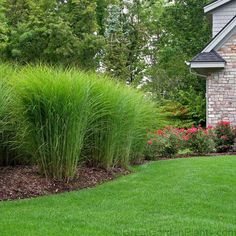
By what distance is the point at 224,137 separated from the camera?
13305 millimetres

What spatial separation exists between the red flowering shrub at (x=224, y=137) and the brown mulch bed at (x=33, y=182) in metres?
6.24

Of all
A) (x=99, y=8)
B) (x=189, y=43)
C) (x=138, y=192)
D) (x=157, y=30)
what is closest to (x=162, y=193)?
(x=138, y=192)

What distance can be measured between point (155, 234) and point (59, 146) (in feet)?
8.53

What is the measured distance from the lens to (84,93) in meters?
6.69

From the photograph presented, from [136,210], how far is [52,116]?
1.90 m

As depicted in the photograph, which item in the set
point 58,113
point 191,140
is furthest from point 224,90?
point 58,113

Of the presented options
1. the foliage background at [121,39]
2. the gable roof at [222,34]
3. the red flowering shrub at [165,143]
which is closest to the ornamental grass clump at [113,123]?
the red flowering shrub at [165,143]

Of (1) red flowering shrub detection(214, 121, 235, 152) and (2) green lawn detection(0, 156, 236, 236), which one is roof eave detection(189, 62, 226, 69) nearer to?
(1) red flowering shrub detection(214, 121, 235, 152)

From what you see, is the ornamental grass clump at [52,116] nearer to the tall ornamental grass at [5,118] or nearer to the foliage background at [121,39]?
the tall ornamental grass at [5,118]

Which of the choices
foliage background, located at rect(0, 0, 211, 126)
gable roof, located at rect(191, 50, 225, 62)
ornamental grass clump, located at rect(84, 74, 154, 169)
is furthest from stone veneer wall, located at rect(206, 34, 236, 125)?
ornamental grass clump, located at rect(84, 74, 154, 169)

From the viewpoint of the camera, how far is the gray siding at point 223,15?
1672 centimetres

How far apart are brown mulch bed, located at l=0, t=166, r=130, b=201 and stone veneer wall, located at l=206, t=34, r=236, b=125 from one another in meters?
8.00

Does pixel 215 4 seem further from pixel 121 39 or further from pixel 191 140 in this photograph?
pixel 121 39

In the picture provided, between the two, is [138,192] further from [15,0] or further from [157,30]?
[157,30]
